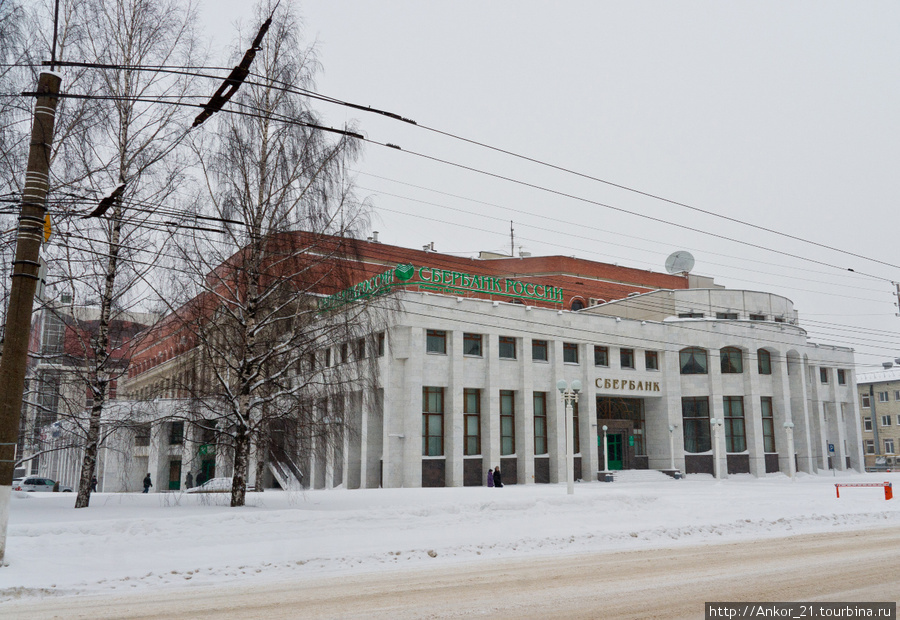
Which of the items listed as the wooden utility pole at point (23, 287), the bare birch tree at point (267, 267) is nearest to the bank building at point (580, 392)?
the bare birch tree at point (267, 267)

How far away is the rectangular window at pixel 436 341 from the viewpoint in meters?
39.7

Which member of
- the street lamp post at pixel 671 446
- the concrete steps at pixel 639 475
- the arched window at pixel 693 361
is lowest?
the concrete steps at pixel 639 475

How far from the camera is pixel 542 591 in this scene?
9.78 metres

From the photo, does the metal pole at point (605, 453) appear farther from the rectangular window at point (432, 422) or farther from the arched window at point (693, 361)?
the rectangular window at point (432, 422)

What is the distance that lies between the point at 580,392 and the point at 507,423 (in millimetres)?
6237

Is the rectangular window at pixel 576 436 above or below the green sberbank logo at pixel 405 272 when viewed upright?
below

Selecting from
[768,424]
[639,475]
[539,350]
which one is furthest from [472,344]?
[768,424]

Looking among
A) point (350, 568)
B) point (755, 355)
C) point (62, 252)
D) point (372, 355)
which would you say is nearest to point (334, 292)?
point (372, 355)

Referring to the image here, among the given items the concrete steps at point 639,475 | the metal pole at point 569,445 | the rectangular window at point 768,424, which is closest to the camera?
the metal pole at point 569,445

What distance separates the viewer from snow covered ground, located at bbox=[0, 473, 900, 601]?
11430mm

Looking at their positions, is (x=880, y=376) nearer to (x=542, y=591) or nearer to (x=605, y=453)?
(x=605, y=453)

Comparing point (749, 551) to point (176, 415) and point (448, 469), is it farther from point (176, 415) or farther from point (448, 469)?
point (448, 469)

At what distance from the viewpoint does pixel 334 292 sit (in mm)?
19406

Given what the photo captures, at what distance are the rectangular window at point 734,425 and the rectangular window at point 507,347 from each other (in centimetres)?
Result: 1819
